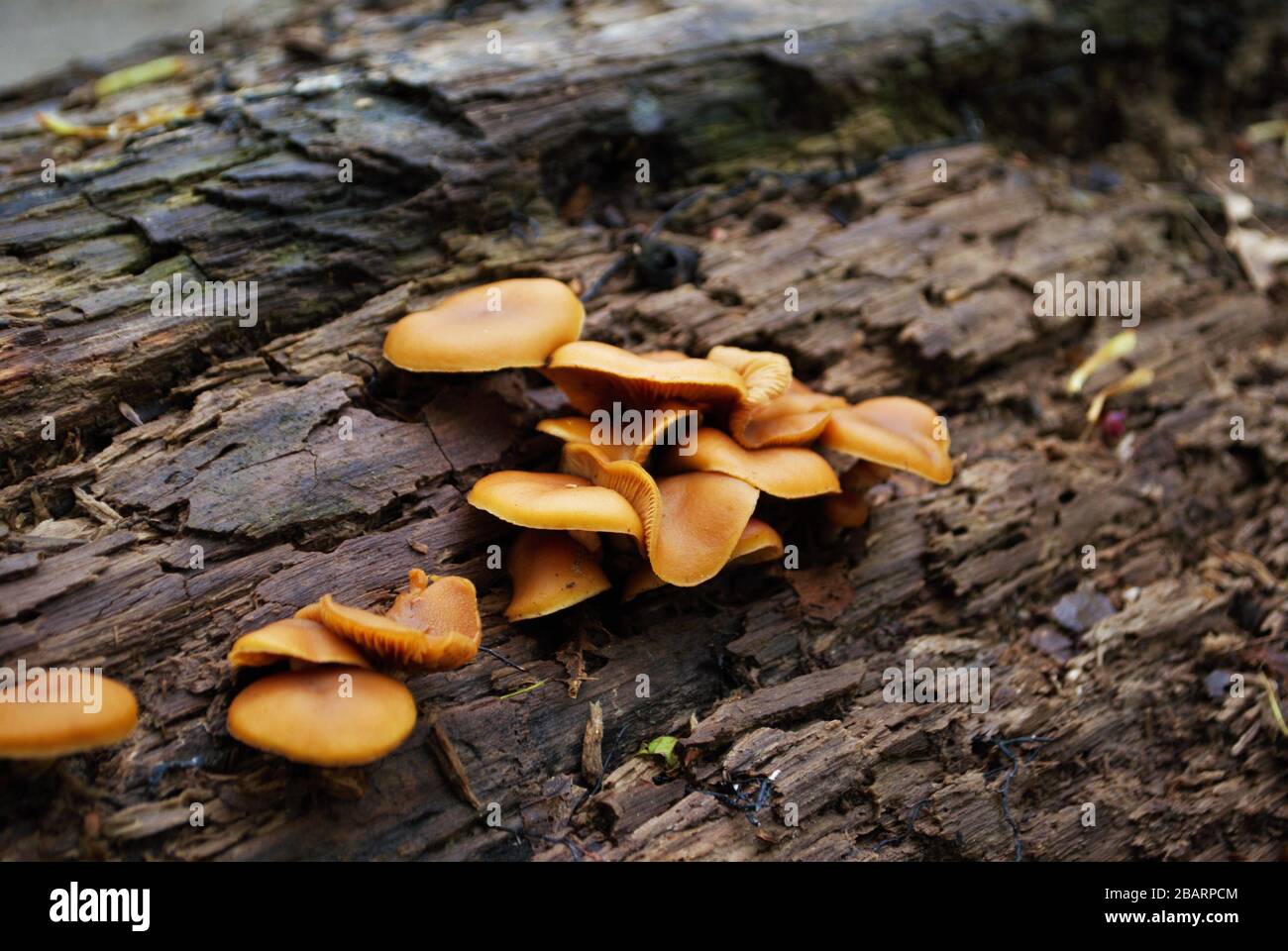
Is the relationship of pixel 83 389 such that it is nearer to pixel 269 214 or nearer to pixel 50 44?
pixel 269 214

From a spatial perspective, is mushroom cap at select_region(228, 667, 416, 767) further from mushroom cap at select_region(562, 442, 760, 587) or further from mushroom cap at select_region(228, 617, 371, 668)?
mushroom cap at select_region(562, 442, 760, 587)

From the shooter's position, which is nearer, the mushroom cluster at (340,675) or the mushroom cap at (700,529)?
the mushroom cluster at (340,675)

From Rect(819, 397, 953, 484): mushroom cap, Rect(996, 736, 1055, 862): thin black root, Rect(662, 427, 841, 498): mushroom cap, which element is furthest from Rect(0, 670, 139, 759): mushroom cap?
Rect(996, 736, 1055, 862): thin black root

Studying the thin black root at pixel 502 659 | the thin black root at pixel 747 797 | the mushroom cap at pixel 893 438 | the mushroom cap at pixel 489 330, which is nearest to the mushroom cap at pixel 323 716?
the thin black root at pixel 502 659

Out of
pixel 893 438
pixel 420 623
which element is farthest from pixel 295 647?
pixel 893 438

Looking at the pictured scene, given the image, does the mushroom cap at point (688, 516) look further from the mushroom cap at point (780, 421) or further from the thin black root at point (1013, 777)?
the thin black root at point (1013, 777)

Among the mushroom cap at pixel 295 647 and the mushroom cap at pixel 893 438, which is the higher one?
the mushroom cap at pixel 893 438
